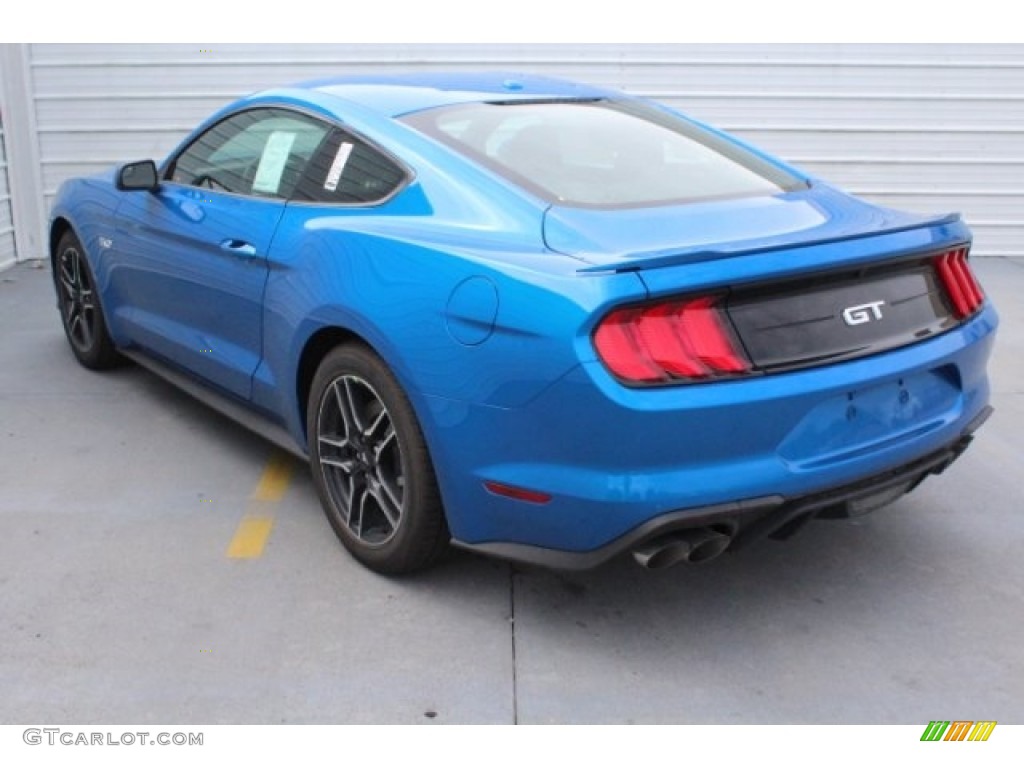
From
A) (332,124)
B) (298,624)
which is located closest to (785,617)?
(298,624)

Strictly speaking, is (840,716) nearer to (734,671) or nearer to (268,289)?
(734,671)

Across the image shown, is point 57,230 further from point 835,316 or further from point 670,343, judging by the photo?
point 835,316

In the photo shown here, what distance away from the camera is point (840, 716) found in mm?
2650

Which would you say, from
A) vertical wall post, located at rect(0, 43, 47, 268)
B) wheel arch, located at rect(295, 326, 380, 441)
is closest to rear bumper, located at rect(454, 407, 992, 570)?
wheel arch, located at rect(295, 326, 380, 441)

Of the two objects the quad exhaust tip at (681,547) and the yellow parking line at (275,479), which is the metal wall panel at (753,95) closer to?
the yellow parking line at (275,479)

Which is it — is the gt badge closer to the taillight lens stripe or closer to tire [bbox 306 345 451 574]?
the taillight lens stripe

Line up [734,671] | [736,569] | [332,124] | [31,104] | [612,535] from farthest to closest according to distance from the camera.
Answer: [31,104], [332,124], [736,569], [734,671], [612,535]

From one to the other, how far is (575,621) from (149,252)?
254 cm

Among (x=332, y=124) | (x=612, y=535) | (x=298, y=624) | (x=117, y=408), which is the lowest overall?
(x=117, y=408)

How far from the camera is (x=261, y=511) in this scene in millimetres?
3900

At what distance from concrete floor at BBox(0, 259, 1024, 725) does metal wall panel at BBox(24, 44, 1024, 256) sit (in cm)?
557

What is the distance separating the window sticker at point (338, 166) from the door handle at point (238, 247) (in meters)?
0.37

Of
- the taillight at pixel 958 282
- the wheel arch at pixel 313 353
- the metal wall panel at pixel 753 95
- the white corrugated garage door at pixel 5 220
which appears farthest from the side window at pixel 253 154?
the white corrugated garage door at pixel 5 220
